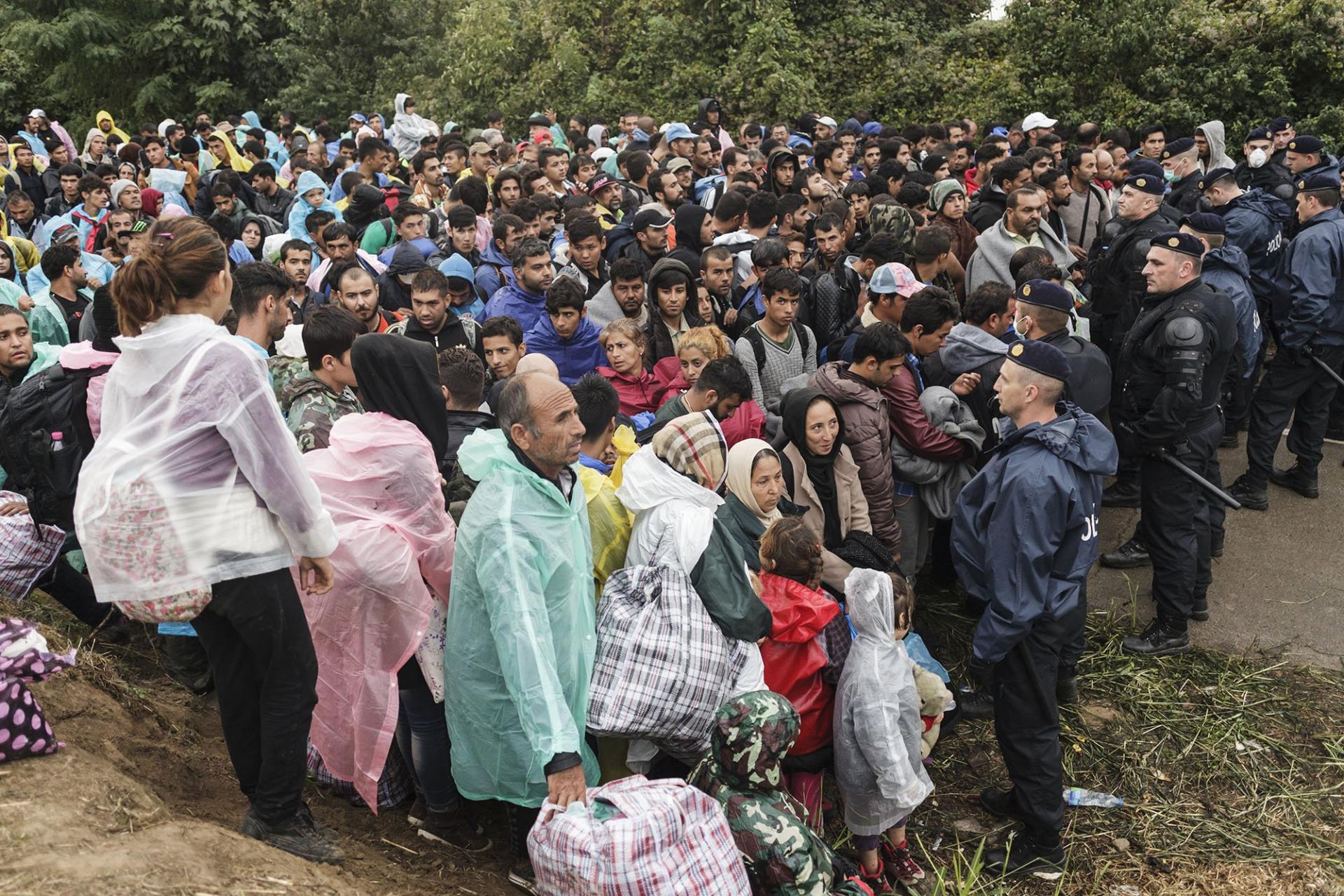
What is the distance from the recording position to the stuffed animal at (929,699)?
14.5 ft

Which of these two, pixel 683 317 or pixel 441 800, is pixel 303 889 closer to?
pixel 441 800

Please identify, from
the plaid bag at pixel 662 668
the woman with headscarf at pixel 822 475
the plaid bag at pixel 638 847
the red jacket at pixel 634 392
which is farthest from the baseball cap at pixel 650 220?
the plaid bag at pixel 638 847

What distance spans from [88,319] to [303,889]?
4.52 metres

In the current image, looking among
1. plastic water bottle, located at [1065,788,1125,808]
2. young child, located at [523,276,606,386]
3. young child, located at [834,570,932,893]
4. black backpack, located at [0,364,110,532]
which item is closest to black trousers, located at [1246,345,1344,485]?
plastic water bottle, located at [1065,788,1125,808]

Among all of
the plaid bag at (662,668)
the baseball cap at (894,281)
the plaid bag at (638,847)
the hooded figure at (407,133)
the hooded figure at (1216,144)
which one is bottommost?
the plaid bag at (638,847)

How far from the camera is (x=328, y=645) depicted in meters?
3.86

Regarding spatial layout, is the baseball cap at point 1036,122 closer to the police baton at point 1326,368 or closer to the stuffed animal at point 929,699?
the police baton at point 1326,368

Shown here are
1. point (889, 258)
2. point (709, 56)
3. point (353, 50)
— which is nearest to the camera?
point (889, 258)

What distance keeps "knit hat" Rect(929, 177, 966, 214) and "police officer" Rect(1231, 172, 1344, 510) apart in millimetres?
2336

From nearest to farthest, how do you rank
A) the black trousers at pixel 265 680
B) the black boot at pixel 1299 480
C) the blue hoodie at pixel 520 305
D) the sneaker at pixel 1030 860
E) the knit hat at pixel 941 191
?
the black trousers at pixel 265 680
the sneaker at pixel 1030 860
the blue hoodie at pixel 520 305
the black boot at pixel 1299 480
the knit hat at pixel 941 191

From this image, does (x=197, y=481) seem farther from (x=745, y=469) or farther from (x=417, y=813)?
(x=745, y=469)

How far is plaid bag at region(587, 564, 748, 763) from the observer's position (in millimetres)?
3656

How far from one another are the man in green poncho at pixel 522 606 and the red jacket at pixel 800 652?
2.57 feet

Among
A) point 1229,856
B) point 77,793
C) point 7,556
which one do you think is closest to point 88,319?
point 7,556
